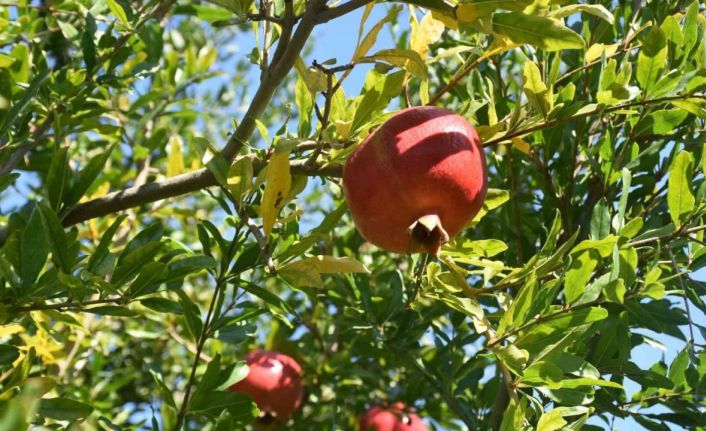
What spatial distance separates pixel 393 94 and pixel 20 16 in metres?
1.08

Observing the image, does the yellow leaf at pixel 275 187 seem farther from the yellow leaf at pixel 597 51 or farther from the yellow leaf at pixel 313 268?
the yellow leaf at pixel 597 51

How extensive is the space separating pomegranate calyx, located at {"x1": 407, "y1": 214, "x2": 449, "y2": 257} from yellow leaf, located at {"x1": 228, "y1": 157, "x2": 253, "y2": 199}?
0.27 meters

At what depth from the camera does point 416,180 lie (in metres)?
1.01

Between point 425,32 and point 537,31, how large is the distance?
0.92ft

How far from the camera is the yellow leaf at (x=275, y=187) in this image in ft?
3.62

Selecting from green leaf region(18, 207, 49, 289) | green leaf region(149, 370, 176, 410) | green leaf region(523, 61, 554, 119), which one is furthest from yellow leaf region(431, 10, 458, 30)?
green leaf region(149, 370, 176, 410)

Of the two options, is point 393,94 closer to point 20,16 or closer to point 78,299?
point 78,299

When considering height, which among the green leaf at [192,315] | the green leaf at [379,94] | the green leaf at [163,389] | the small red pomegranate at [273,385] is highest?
the green leaf at [379,94]

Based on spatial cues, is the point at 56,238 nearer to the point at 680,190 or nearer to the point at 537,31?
the point at 537,31

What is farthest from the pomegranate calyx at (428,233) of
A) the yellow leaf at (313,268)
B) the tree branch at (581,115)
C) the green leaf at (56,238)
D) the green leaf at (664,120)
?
the green leaf at (664,120)

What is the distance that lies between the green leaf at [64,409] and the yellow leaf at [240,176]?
361mm

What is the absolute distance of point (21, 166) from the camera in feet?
5.91

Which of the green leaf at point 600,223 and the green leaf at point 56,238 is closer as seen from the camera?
the green leaf at point 56,238

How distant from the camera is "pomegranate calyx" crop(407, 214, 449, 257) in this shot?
101 centimetres
